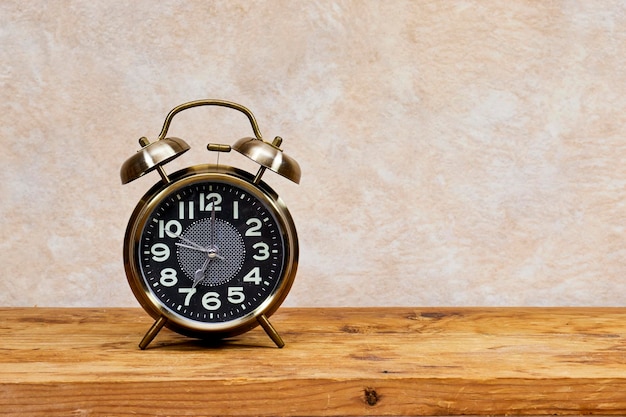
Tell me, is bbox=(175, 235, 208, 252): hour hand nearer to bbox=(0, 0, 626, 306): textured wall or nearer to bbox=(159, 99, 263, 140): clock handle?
bbox=(159, 99, 263, 140): clock handle

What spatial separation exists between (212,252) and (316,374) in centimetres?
29

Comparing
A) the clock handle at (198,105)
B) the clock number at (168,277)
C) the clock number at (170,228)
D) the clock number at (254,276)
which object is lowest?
the clock number at (168,277)

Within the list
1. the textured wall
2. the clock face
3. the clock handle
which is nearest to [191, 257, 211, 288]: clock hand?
the clock face

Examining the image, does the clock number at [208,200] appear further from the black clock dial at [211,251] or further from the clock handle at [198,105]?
the clock handle at [198,105]

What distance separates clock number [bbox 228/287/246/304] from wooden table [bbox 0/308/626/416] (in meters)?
0.08

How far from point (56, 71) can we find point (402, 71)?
2.63ft

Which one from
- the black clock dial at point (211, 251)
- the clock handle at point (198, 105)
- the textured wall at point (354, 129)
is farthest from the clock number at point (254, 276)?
the textured wall at point (354, 129)

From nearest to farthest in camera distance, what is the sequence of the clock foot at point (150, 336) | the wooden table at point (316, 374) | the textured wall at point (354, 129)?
the wooden table at point (316, 374)
the clock foot at point (150, 336)
the textured wall at point (354, 129)

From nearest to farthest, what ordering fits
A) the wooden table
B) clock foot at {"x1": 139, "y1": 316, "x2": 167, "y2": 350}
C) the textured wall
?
the wooden table → clock foot at {"x1": 139, "y1": 316, "x2": 167, "y2": 350} → the textured wall

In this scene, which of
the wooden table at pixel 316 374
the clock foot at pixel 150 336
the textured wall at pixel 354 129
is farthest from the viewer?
the textured wall at pixel 354 129

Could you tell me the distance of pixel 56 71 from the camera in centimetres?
180

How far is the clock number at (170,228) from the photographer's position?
4.16 feet

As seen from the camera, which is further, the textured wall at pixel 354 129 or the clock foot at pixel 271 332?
the textured wall at pixel 354 129

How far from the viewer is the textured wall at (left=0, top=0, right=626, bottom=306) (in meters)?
1.80
